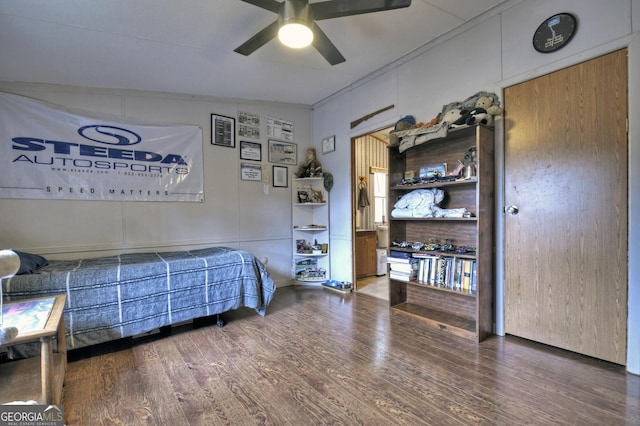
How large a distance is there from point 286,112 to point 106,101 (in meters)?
2.27

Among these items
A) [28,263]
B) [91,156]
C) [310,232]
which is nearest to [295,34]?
[91,156]

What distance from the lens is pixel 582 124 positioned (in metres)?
2.12

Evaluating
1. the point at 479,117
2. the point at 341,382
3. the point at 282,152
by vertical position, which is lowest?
the point at 341,382

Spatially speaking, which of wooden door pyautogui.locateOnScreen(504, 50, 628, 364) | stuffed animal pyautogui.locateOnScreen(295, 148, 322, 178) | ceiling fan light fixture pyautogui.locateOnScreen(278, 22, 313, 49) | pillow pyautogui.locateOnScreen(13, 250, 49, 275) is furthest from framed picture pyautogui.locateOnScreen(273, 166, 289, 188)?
wooden door pyautogui.locateOnScreen(504, 50, 628, 364)

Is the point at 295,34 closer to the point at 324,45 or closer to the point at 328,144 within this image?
the point at 324,45

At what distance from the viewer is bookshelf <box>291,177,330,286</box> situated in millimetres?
4449

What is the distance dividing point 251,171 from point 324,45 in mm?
2299

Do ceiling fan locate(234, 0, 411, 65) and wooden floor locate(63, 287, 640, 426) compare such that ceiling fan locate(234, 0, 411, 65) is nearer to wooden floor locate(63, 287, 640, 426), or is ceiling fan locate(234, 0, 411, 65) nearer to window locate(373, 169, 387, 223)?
wooden floor locate(63, 287, 640, 426)

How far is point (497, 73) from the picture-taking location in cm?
256

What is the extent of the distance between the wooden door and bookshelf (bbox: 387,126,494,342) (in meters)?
0.21

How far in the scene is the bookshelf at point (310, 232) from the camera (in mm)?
4449
